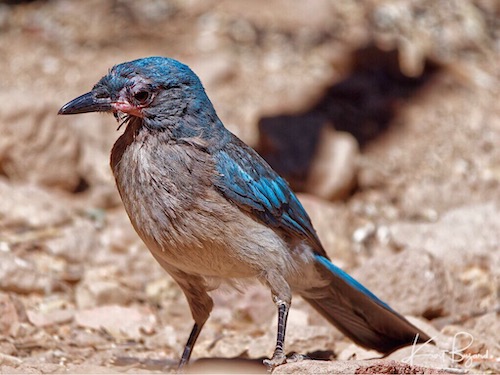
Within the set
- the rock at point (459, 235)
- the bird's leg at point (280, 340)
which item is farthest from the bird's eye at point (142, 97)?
the rock at point (459, 235)

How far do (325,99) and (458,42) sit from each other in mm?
2250

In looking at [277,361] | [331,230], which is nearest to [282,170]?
[331,230]

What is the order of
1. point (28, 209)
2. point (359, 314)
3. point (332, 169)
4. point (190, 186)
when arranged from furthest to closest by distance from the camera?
point (332, 169), point (28, 209), point (359, 314), point (190, 186)

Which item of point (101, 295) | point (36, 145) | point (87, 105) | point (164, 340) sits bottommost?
point (164, 340)

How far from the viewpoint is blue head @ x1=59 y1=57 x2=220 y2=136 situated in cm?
477

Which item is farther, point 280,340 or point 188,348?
point 188,348

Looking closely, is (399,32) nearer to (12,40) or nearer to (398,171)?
(398,171)

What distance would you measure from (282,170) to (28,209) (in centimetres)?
236

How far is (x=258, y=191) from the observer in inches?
199

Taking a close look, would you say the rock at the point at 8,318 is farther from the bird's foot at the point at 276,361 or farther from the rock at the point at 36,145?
the rock at the point at 36,145

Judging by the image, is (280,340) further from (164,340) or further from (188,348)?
(164,340)

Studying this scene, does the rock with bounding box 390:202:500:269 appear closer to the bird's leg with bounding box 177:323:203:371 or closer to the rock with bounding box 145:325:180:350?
the rock with bounding box 145:325:180:350

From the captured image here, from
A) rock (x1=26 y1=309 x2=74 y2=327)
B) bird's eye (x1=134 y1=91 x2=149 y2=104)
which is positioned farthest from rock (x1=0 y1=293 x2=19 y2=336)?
bird's eye (x1=134 y1=91 x2=149 y2=104)

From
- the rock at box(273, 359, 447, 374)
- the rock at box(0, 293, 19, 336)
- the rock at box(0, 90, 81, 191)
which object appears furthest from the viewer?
the rock at box(0, 90, 81, 191)
